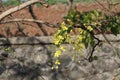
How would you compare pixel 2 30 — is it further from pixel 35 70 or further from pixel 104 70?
pixel 104 70

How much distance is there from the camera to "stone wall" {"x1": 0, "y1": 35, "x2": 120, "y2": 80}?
22.9 feet

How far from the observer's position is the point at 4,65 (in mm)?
7059

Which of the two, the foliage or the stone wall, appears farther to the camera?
the stone wall

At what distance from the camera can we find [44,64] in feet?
23.3

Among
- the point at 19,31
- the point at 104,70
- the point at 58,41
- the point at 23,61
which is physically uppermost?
the point at 58,41

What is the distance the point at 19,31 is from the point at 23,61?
585 mm

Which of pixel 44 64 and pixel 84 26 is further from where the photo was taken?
pixel 44 64

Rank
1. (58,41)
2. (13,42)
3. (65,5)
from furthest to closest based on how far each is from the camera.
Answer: (65,5), (13,42), (58,41)

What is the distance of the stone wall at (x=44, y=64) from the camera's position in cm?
698

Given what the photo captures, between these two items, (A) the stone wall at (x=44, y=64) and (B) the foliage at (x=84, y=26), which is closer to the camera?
A: (B) the foliage at (x=84, y=26)

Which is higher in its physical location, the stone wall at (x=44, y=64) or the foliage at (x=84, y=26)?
the foliage at (x=84, y=26)

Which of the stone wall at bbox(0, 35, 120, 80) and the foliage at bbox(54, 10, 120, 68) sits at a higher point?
the foliage at bbox(54, 10, 120, 68)

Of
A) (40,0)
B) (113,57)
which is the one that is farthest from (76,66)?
(40,0)

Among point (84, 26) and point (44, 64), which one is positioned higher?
point (84, 26)
